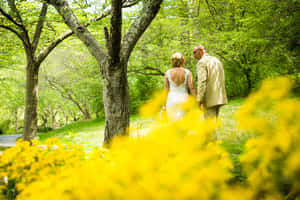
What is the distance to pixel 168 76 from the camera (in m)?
3.93

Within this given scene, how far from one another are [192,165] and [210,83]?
353 cm

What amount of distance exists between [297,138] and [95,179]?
65 centimetres

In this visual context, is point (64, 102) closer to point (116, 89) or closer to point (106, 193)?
point (116, 89)

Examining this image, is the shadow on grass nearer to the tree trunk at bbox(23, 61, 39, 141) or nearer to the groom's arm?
the tree trunk at bbox(23, 61, 39, 141)

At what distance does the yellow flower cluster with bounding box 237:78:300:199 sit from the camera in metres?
0.67

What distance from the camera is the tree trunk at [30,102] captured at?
7777 mm

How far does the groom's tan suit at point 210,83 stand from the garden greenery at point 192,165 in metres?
2.98

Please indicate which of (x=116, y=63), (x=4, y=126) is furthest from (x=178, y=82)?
(x=4, y=126)

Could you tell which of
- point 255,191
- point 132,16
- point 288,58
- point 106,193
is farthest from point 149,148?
point 132,16

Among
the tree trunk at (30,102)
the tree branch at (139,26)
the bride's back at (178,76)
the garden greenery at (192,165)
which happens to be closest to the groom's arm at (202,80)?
the bride's back at (178,76)

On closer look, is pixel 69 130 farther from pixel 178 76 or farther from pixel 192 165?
pixel 192 165

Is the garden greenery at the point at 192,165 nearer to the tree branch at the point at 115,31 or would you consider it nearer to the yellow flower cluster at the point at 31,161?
the yellow flower cluster at the point at 31,161

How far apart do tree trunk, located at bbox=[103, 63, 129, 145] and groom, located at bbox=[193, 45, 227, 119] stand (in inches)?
57.8

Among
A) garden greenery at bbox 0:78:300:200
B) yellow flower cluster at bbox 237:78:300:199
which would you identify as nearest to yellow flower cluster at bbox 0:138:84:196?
garden greenery at bbox 0:78:300:200
